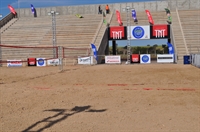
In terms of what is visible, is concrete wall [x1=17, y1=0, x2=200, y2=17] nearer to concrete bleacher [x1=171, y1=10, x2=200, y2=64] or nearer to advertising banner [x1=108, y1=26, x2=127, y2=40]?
concrete bleacher [x1=171, y1=10, x2=200, y2=64]

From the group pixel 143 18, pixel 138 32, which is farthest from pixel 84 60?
pixel 143 18

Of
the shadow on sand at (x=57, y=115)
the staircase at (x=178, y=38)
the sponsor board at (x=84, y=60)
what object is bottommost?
the shadow on sand at (x=57, y=115)

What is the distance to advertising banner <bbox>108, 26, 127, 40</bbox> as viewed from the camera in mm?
33750

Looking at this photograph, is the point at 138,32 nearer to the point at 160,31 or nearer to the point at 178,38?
the point at 160,31

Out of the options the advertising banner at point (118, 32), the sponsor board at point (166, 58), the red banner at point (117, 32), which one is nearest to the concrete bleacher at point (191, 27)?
the sponsor board at point (166, 58)

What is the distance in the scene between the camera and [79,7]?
4397cm

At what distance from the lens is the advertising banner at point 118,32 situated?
111 ft

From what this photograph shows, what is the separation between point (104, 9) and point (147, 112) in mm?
38359

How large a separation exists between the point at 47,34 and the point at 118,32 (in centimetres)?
1052

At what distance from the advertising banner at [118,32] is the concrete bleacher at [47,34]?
2.52 meters

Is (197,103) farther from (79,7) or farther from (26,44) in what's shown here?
(79,7)

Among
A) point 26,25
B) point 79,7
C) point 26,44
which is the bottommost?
point 26,44

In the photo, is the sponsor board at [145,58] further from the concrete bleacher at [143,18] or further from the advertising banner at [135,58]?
the concrete bleacher at [143,18]

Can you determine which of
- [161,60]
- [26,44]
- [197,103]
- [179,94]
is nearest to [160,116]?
[197,103]
